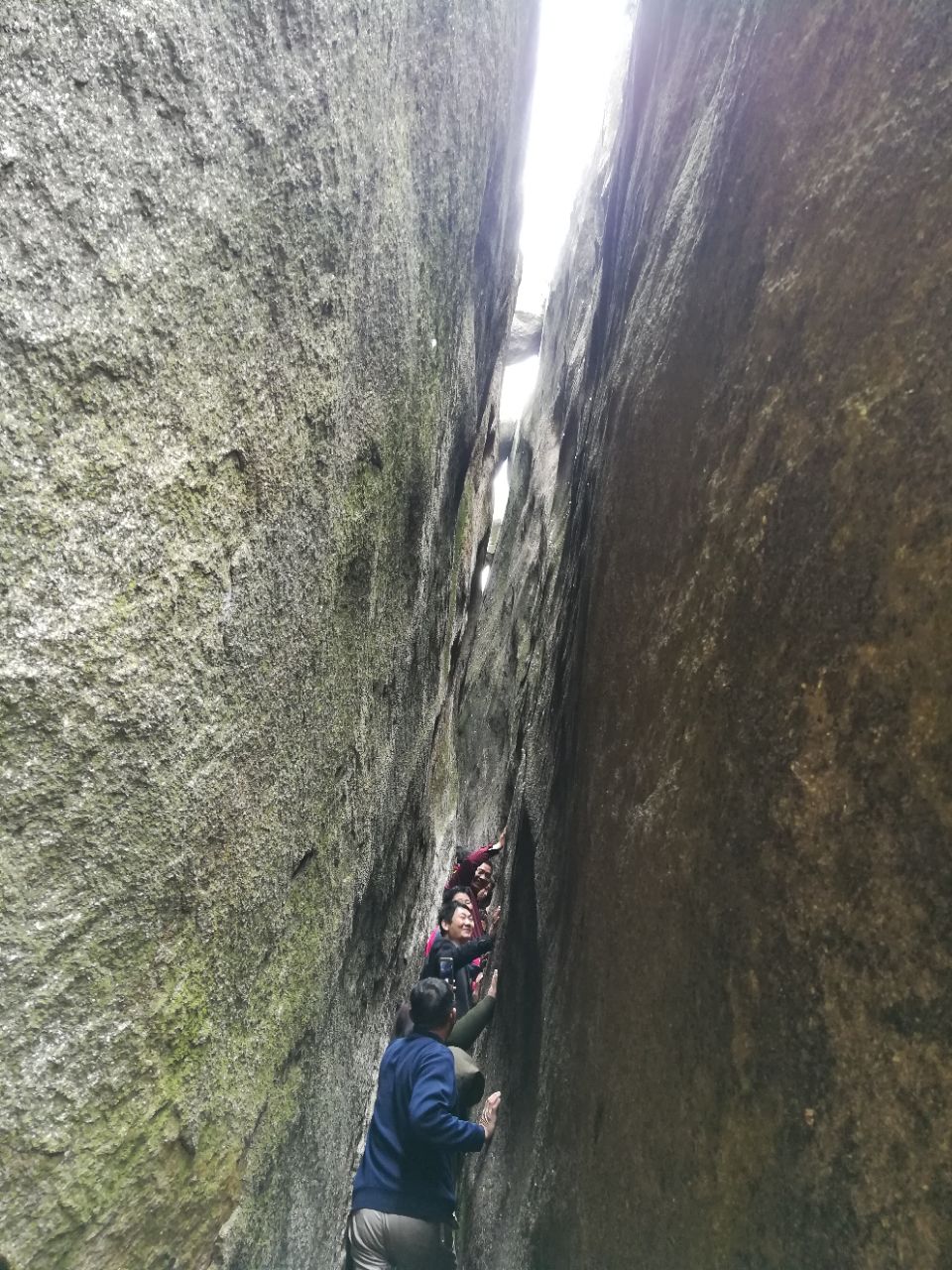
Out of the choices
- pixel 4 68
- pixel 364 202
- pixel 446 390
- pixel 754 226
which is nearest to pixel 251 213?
pixel 4 68

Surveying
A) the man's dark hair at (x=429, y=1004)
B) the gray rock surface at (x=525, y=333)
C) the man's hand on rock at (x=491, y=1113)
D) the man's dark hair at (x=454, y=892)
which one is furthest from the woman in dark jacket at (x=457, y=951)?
the gray rock surface at (x=525, y=333)

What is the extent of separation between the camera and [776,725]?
5.04ft

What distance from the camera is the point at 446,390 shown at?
4.82 m

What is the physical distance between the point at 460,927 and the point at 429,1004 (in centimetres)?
170

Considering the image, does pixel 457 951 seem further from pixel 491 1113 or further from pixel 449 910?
pixel 491 1113

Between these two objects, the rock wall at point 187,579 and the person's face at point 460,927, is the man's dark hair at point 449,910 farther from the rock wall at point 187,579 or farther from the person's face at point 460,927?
the rock wall at point 187,579

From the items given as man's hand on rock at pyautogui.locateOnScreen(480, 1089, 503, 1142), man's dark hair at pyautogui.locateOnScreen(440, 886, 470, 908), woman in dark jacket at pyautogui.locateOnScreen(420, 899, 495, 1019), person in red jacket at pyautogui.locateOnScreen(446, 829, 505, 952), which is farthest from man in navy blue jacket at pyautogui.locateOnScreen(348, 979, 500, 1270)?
person in red jacket at pyautogui.locateOnScreen(446, 829, 505, 952)

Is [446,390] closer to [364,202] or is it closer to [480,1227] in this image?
[364,202]

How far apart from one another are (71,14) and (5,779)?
→ 48.3 inches

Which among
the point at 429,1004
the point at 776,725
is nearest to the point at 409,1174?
the point at 429,1004

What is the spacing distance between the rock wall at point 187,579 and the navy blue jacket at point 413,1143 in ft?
0.91

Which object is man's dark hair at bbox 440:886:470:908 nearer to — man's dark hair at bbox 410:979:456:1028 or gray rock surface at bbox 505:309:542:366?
man's dark hair at bbox 410:979:456:1028

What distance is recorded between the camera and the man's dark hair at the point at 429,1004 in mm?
3205

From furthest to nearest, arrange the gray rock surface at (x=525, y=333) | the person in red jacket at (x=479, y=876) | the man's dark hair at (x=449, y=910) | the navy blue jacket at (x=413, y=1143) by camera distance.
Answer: the gray rock surface at (x=525, y=333)
the person in red jacket at (x=479, y=876)
the man's dark hair at (x=449, y=910)
the navy blue jacket at (x=413, y=1143)
